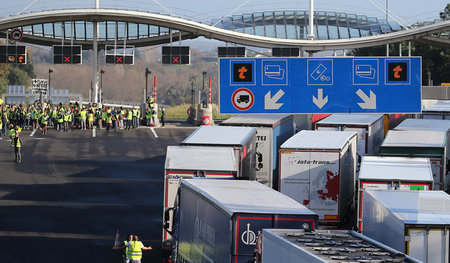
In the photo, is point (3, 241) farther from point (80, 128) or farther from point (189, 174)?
point (80, 128)

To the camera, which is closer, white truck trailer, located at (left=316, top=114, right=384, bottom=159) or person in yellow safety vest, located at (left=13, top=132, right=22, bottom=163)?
white truck trailer, located at (left=316, top=114, right=384, bottom=159)

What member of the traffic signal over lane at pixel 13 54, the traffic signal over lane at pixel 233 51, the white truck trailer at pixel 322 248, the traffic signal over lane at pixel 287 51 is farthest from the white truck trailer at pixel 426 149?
the traffic signal over lane at pixel 13 54

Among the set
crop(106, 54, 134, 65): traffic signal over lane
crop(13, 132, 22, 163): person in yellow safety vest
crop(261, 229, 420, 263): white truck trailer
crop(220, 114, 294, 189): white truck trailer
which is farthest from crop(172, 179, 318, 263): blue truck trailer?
crop(106, 54, 134, 65): traffic signal over lane

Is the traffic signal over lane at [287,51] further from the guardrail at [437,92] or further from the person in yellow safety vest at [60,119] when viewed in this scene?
the person in yellow safety vest at [60,119]

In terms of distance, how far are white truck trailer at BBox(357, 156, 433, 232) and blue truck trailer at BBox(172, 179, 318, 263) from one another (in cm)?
620

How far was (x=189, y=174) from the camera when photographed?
22828mm

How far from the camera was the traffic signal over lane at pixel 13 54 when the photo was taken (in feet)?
208

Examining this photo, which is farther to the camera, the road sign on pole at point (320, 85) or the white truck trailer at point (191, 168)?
the white truck trailer at point (191, 168)

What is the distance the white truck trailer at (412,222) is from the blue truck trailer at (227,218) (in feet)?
5.22

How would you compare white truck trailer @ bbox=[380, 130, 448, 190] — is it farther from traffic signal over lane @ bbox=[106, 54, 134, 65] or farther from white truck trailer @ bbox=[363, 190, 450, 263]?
traffic signal over lane @ bbox=[106, 54, 134, 65]

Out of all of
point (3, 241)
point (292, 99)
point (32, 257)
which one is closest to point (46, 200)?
point (3, 241)

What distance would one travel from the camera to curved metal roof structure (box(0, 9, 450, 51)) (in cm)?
6738

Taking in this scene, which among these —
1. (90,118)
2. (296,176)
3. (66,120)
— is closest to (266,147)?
(296,176)

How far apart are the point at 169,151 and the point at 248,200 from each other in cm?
897
